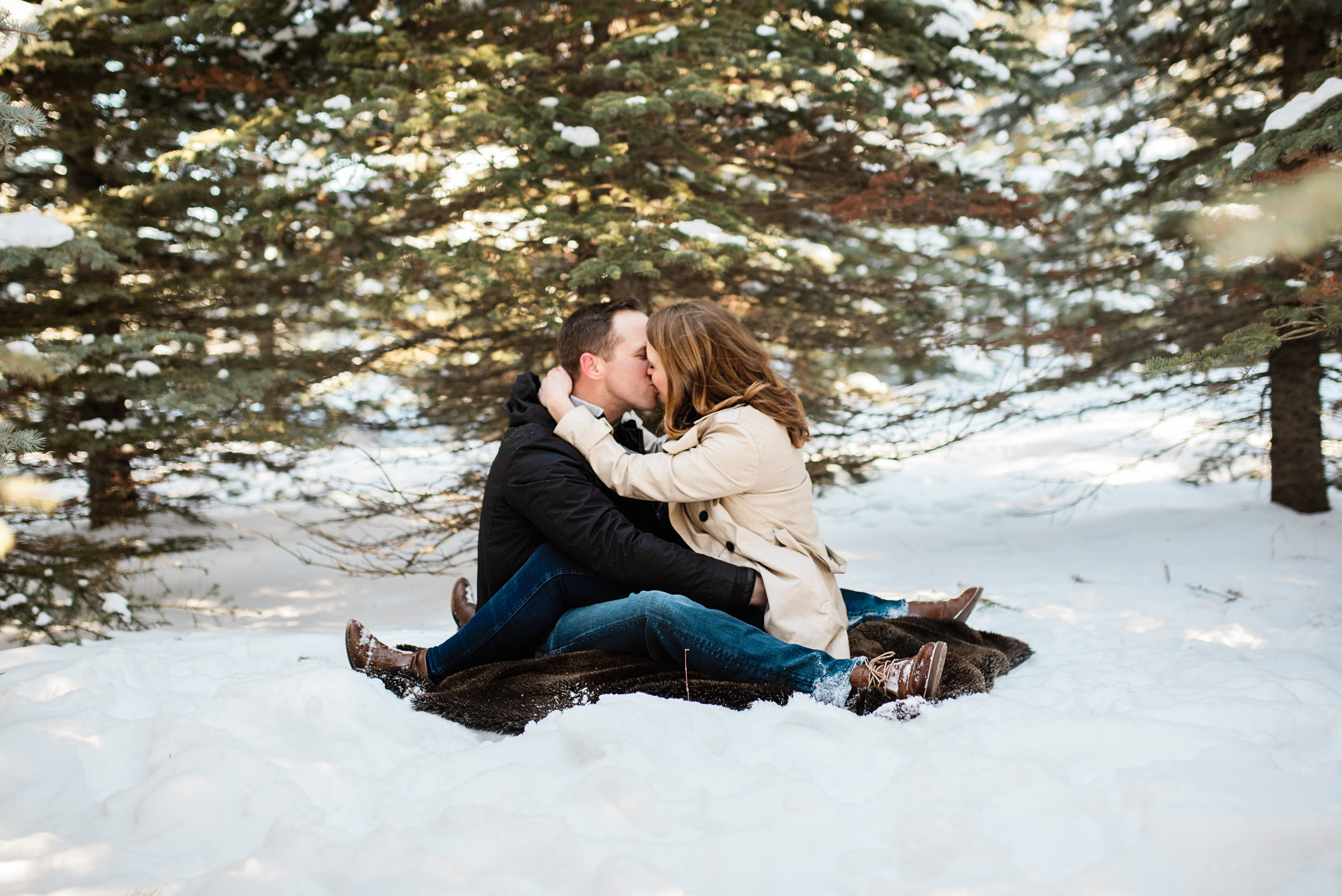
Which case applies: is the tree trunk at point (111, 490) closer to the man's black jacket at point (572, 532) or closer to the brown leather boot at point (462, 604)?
the brown leather boot at point (462, 604)

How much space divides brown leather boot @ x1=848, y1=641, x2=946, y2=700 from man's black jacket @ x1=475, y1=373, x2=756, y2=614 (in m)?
0.49

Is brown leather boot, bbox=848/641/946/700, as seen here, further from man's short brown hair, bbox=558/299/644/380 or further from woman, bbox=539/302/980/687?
man's short brown hair, bbox=558/299/644/380

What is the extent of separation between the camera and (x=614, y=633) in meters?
2.83

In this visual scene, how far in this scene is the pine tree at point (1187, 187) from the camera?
5.05m

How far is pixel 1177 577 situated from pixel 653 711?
13.3 feet

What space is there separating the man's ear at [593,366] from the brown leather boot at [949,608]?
1.85 meters

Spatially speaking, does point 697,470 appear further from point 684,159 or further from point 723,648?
point 684,159

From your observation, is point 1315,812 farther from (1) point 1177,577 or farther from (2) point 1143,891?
(1) point 1177,577

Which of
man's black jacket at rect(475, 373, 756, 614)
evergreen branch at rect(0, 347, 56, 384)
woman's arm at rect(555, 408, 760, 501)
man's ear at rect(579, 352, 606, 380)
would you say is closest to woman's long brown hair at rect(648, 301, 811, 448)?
woman's arm at rect(555, 408, 760, 501)

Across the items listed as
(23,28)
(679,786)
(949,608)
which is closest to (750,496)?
(679,786)

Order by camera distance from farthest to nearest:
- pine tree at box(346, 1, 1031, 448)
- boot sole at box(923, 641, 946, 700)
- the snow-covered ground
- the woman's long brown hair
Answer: pine tree at box(346, 1, 1031, 448)
the woman's long brown hair
boot sole at box(923, 641, 946, 700)
the snow-covered ground

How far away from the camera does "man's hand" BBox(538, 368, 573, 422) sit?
3.16m

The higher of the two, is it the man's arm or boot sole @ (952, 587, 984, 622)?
the man's arm

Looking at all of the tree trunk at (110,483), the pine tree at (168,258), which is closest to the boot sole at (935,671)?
the pine tree at (168,258)
